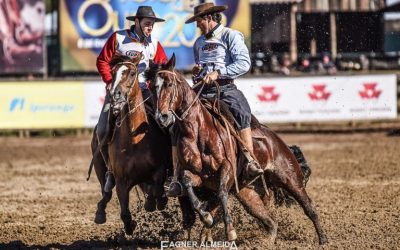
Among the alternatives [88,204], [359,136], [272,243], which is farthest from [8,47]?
[272,243]

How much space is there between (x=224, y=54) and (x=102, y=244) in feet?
7.29

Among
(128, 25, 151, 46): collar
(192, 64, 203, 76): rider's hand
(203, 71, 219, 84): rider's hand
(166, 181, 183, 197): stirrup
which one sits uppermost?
(128, 25, 151, 46): collar

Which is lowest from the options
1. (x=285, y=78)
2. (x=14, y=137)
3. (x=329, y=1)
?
(x=14, y=137)

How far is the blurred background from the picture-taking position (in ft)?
61.0

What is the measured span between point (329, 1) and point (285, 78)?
859cm

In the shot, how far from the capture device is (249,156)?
7.55 metres

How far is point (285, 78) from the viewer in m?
19.1

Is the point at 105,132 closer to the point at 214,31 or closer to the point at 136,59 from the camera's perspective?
the point at 136,59

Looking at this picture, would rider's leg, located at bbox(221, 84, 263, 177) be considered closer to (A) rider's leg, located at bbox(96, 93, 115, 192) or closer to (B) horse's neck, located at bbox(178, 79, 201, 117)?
(B) horse's neck, located at bbox(178, 79, 201, 117)

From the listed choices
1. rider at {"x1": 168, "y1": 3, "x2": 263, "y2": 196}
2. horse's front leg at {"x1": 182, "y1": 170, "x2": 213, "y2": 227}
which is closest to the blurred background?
rider at {"x1": 168, "y1": 3, "x2": 263, "y2": 196}

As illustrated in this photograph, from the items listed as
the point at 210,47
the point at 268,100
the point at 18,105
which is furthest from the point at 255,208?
the point at 18,105

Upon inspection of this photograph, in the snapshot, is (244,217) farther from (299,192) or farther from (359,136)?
(359,136)

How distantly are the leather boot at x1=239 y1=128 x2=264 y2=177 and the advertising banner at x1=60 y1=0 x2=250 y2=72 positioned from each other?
12.3 m

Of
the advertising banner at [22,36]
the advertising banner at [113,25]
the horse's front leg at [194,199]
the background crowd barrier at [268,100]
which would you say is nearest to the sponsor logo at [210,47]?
the horse's front leg at [194,199]
